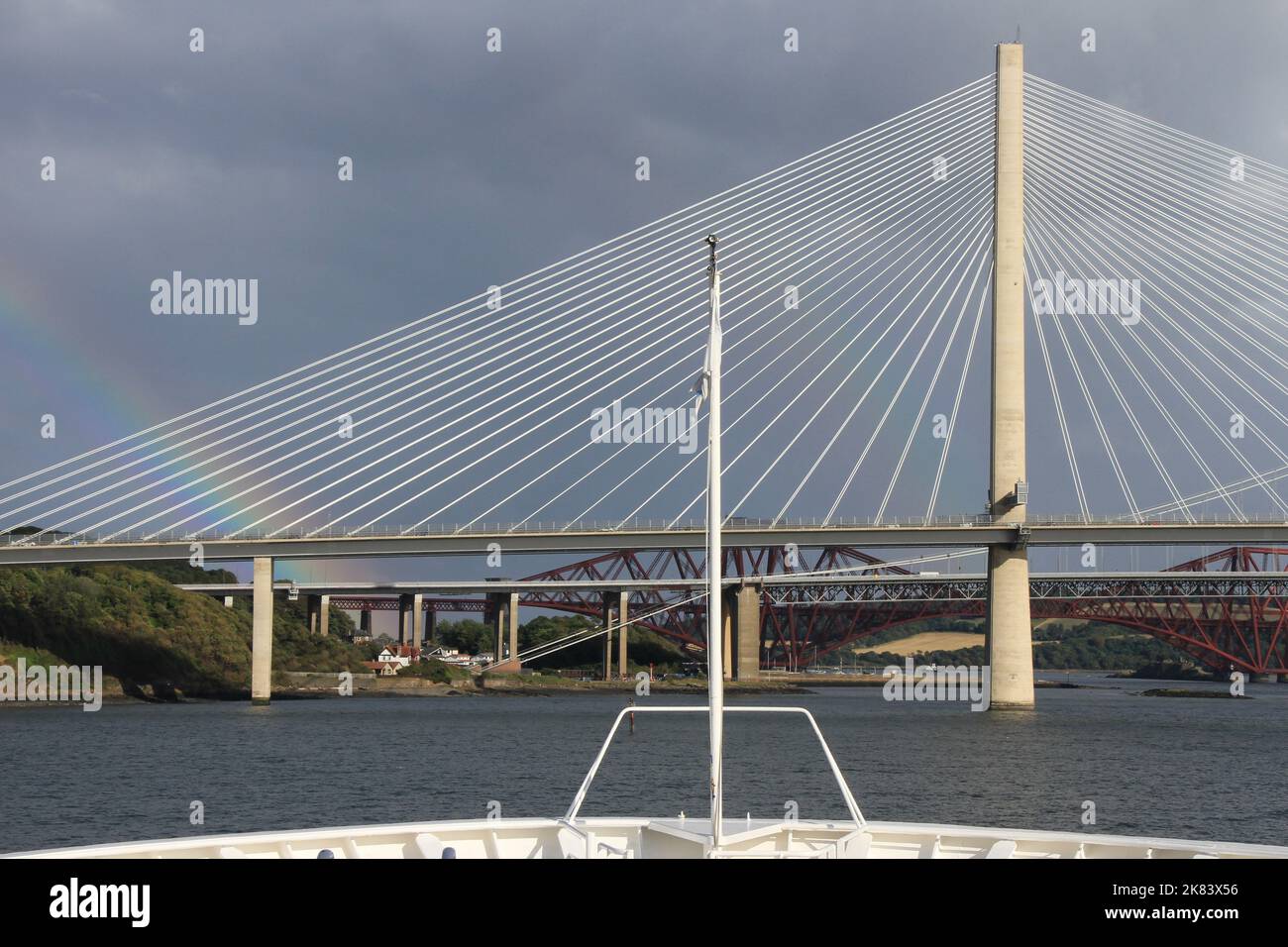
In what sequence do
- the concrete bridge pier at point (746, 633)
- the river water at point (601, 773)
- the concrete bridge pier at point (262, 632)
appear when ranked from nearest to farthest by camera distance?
the river water at point (601, 773) < the concrete bridge pier at point (262, 632) < the concrete bridge pier at point (746, 633)

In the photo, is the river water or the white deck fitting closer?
the white deck fitting

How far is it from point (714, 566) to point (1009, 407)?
62.1 metres

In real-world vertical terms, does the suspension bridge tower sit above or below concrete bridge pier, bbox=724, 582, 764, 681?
above

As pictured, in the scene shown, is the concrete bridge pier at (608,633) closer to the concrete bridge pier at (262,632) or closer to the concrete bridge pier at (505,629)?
the concrete bridge pier at (505,629)

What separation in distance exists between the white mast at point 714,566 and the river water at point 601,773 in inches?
741

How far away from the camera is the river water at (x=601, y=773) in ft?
100

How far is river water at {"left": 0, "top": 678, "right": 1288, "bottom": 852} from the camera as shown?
100ft

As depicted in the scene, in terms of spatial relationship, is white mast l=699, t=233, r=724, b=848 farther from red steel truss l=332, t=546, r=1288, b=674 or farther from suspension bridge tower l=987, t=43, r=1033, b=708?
red steel truss l=332, t=546, r=1288, b=674

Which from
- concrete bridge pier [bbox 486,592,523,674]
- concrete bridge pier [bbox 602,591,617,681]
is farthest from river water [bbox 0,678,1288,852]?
concrete bridge pier [bbox 602,591,617,681]

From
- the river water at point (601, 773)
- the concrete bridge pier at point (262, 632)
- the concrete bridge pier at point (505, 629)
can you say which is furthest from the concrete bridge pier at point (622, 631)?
the river water at point (601, 773)

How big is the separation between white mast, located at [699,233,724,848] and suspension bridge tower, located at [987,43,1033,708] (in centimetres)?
6086

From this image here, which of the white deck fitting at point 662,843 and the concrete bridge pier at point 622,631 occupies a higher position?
the white deck fitting at point 662,843
